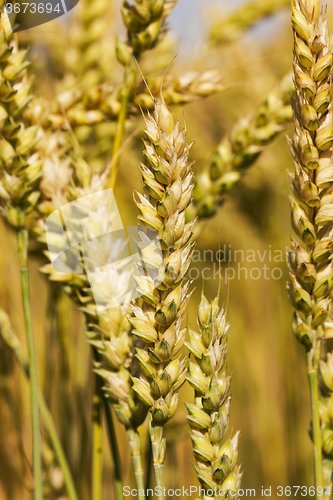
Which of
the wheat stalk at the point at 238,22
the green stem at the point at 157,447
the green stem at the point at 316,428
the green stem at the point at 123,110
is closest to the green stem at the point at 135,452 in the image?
the green stem at the point at 157,447

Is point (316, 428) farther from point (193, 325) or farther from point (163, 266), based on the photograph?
point (193, 325)

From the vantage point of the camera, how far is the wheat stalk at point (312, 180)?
0.31m

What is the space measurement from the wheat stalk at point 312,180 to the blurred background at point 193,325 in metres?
0.20

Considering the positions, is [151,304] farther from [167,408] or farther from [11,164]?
[11,164]

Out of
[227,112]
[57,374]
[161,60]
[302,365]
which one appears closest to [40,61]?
[161,60]

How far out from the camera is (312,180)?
34 centimetres

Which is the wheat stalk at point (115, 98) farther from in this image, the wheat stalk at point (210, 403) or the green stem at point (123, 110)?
the wheat stalk at point (210, 403)

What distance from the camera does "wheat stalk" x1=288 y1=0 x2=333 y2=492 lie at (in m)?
0.31

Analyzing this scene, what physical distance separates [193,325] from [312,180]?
26.7 inches

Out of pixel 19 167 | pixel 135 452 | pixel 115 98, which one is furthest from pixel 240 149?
pixel 135 452

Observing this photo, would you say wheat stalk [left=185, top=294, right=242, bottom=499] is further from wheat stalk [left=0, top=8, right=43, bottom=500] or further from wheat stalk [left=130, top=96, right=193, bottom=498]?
wheat stalk [left=0, top=8, right=43, bottom=500]

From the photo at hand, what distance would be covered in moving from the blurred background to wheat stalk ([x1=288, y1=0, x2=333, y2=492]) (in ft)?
0.65

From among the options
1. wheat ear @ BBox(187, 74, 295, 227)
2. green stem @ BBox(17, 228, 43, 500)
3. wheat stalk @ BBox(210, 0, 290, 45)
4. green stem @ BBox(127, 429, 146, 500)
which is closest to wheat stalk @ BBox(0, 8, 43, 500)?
green stem @ BBox(17, 228, 43, 500)

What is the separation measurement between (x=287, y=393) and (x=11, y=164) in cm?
75
